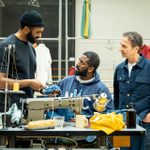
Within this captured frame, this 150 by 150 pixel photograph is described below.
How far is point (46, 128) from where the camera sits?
227cm

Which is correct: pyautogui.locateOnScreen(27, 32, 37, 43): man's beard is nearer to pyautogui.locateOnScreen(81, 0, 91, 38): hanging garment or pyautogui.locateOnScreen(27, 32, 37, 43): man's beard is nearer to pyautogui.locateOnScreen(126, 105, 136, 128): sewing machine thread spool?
pyautogui.locateOnScreen(126, 105, 136, 128): sewing machine thread spool

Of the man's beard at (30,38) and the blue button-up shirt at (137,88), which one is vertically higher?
the man's beard at (30,38)

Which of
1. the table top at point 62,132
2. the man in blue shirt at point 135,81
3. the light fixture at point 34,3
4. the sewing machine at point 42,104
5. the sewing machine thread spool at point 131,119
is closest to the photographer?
the table top at point 62,132

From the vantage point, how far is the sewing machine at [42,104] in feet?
8.13

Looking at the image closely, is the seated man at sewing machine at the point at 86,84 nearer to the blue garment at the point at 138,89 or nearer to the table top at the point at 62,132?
the blue garment at the point at 138,89

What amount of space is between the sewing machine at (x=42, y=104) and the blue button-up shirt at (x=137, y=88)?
0.76 metres

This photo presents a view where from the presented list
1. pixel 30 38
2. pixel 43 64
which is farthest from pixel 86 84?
pixel 43 64

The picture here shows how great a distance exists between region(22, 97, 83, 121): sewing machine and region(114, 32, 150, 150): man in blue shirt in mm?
763

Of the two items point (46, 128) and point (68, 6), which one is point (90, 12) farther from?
point (46, 128)

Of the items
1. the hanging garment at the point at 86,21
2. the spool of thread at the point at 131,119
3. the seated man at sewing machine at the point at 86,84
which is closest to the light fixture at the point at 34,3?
the hanging garment at the point at 86,21

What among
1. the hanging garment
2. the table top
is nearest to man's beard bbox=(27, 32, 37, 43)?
the table top

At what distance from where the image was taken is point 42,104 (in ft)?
8.18

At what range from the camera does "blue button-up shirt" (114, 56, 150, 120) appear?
3.12 meters

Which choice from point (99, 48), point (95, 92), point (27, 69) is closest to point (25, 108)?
point (27, 69)
